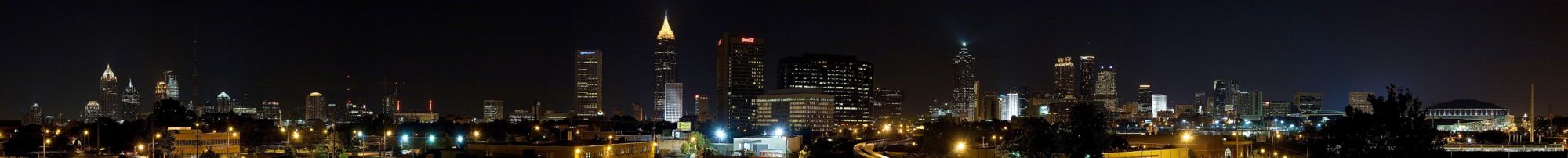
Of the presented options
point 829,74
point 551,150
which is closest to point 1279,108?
point 829,74

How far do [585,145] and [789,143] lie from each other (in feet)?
67.3

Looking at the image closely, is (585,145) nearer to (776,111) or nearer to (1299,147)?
(1299,147)

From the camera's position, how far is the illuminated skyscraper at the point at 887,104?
533 ft

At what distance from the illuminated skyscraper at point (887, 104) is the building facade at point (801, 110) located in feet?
83.1

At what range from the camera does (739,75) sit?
175 m

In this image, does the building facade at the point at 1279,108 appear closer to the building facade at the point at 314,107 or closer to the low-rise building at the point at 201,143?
the building facade at the point at 314,107

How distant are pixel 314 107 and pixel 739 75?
5366cm

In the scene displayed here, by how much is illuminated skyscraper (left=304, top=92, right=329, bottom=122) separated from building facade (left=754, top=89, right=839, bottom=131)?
142ft

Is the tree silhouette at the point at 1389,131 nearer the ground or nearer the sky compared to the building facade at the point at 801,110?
nearer the sky

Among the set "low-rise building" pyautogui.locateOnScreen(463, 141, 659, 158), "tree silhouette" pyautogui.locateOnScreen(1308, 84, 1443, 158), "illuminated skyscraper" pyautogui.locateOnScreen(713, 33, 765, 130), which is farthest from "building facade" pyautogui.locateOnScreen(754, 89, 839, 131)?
"tree silhouette" pyautogui.locateOnScreen(1308, 84, 1443, 158)

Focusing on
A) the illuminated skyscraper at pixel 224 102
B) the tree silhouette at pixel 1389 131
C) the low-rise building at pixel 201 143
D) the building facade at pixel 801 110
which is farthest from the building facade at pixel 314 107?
the tree silhouette at pixel 1389 131

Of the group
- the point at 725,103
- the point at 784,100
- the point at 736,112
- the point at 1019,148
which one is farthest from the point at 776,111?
the point at 1019,148

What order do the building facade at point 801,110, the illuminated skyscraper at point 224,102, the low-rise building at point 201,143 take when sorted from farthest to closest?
the building facade at point 801,110, the illuminated skyscraper at point 224,102, the low-rise building at point 201,143

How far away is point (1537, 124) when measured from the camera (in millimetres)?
78500
